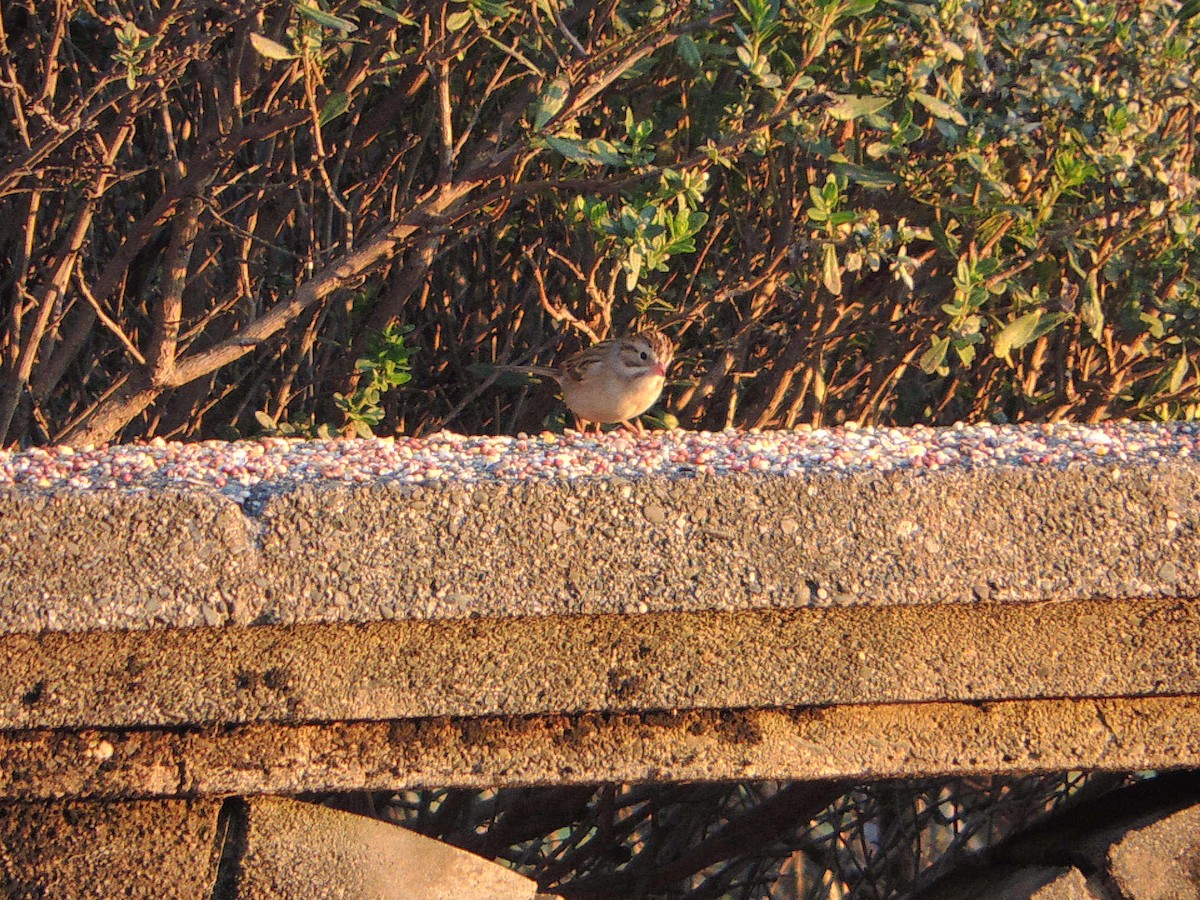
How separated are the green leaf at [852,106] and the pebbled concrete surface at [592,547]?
164 centimetres

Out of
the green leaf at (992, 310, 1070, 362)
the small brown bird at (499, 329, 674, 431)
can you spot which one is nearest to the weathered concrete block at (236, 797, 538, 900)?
the small brown bird at (499, 329, 674, 431)

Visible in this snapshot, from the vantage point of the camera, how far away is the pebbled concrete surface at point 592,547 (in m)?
2.13

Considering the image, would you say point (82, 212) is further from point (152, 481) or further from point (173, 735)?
point (173, 735)

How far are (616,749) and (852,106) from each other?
2.00m

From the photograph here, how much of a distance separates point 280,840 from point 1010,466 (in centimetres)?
121

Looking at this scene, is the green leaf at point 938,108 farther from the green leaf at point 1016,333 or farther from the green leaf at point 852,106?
the green leaf at point 1016,333

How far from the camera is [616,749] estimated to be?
7.55ft

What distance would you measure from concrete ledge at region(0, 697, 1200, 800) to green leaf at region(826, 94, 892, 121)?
5.83ft

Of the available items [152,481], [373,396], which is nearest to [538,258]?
[373,396]

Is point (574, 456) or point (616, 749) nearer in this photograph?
point (616, 749)

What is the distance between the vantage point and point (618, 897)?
4391 millimetres

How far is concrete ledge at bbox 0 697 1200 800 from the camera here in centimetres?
222

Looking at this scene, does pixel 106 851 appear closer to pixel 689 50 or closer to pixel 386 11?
pixel 386 11

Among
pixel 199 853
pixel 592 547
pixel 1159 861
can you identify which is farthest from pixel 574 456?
pixel 1159 861
